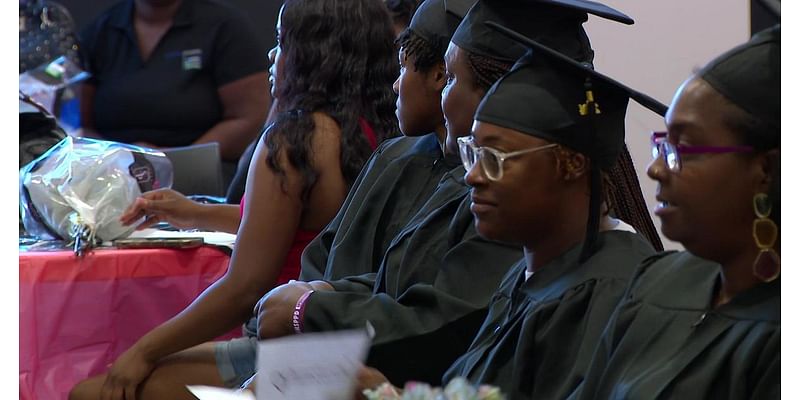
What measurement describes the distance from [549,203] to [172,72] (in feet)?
13.1

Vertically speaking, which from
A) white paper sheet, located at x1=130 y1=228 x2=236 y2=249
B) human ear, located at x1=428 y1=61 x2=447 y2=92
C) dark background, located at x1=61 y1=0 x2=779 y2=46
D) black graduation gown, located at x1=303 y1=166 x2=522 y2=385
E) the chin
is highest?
human ear, located at x1=428 y1=61 x2=447 y2=92

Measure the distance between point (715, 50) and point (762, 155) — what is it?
2063 millimetres

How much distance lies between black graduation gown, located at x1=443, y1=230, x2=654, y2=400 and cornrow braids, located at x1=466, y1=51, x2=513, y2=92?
19.0 inches

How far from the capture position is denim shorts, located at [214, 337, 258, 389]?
321 cm

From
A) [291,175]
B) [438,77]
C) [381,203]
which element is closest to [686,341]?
[438,77]

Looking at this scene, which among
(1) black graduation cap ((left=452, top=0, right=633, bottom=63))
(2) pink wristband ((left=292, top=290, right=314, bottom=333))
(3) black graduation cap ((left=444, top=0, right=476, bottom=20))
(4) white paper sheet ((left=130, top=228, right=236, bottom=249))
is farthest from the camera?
(4) white paper sheet ((left=130, top=228, right=236, bottom=249))

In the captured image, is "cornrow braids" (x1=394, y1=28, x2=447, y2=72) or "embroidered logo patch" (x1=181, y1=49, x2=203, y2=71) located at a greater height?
"cornrow braids" (x1=394, y1=28, x2=447, y2=72)

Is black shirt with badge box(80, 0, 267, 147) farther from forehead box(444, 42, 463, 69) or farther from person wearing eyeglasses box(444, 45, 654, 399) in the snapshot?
person wearing eyeglasses box(444, 45, 654, 399)

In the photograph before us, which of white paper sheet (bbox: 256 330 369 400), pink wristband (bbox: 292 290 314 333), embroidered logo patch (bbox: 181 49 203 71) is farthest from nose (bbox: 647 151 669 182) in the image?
embroidered logo patch (bbox: 181 49 203 71)

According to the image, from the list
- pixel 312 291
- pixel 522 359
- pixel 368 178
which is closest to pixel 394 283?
pixel 312 291

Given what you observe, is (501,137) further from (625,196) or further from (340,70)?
(340,70)

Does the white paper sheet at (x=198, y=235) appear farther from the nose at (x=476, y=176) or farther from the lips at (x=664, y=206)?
the lips at (x=664, y=206)

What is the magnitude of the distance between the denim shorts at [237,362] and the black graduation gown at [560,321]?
1104 mm

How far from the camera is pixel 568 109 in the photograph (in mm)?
2156
